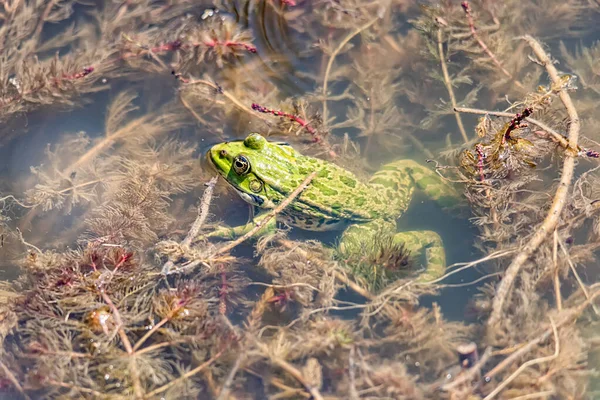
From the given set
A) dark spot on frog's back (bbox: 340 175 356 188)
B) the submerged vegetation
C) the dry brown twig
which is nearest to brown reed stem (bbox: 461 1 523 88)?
the submerged vegetation

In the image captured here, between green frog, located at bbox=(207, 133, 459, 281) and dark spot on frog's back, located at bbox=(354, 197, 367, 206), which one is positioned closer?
green frog, located at bbox=(207, 133, 459, 281)

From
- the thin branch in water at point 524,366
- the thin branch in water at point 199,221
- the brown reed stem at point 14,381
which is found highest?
the thin branch in water at point 199,221

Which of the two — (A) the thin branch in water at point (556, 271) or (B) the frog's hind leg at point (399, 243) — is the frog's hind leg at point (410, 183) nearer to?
(B) the frog's hind leg at point (399, 243)

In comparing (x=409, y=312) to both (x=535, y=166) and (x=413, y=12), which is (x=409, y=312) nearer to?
(x=535, y=166)

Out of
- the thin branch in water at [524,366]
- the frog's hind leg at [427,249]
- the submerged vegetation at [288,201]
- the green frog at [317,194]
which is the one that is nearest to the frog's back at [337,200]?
the green frog at [317,194]

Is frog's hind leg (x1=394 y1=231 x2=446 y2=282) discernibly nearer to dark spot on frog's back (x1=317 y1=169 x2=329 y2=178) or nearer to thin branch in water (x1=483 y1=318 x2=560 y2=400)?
dark spot on frog's back (x1=317 y1=169 x2=329 y2=178)

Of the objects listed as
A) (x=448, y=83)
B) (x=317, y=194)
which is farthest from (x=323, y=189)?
(x=448, y=83)

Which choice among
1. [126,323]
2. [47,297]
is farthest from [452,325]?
[47,297]
